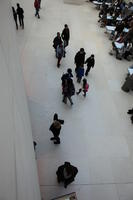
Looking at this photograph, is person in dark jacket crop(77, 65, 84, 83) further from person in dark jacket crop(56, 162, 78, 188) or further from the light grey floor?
person in dark jacket crop(56, 162, 78, 188)

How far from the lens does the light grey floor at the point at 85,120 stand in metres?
5.64

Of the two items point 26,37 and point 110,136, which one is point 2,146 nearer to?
point 110,136

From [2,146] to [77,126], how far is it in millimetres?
4830

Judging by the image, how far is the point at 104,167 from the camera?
5.98 m

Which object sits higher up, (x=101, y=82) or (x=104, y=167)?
(x=101, y=82)

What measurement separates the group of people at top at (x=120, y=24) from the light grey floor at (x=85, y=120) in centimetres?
48

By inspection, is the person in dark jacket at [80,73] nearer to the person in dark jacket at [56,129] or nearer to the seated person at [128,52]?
the person in dark jacket at [56,129]

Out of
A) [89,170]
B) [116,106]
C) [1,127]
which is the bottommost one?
[89,170]

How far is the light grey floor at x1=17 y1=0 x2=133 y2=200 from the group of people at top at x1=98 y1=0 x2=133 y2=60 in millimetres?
485

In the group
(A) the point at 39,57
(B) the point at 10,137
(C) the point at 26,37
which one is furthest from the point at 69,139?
(C) the point at 26,37

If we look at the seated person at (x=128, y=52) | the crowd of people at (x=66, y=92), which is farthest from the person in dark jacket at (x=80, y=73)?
the seated person at (x=128, y=52)

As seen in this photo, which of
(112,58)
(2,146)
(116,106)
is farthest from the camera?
(112,58)

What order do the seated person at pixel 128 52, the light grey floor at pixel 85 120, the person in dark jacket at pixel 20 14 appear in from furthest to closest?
the person in dark jacket at pixel 20 14 < the seated person at pixel 128 52 < the light grey floor at pixel 85 120

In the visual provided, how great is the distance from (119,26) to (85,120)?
20.9ft
